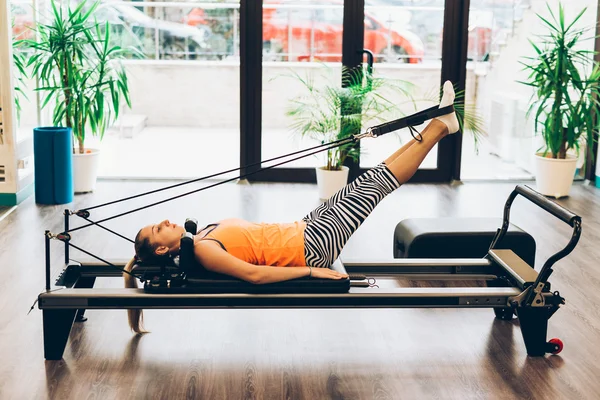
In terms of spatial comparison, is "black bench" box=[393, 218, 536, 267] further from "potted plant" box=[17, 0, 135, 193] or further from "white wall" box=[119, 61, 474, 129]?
"potted plant" box=[17, 0, 135, 193]

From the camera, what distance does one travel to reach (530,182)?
6719 mm

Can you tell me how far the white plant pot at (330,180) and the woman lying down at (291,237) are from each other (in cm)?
236

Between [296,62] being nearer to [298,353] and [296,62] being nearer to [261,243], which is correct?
[261,243]

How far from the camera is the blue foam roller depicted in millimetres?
5527

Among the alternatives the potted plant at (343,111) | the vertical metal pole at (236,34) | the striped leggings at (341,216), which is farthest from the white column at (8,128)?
the striped leggings at (341,216)

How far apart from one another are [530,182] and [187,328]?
4.03 metres

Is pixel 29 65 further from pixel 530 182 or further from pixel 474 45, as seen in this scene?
pixel 530 182

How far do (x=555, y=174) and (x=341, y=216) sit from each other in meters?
3.19

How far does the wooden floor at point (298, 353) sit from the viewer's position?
9.73ft

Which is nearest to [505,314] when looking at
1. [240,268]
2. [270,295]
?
[270,295]

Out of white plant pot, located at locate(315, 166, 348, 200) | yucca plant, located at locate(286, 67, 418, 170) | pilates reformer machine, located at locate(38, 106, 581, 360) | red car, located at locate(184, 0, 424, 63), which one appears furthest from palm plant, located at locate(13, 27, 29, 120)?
pilates reformer machine, located at locate(38, 106, 581, 360)

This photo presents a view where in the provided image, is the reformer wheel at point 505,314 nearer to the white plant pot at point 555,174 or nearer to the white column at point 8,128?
the white plant pot at point 555,174

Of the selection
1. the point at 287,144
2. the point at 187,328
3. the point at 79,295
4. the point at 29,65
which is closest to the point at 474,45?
the point at 287,144

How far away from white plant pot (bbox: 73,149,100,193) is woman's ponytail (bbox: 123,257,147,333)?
2.79 m
